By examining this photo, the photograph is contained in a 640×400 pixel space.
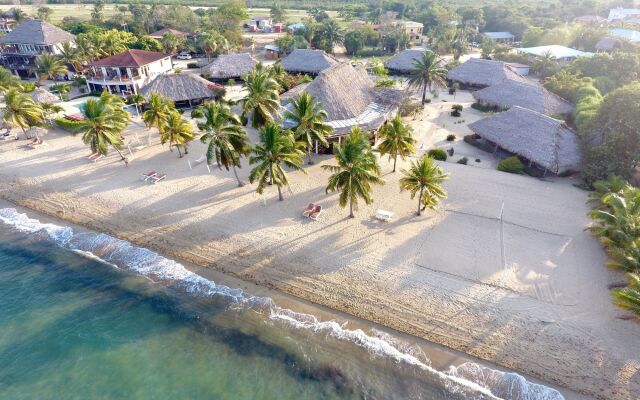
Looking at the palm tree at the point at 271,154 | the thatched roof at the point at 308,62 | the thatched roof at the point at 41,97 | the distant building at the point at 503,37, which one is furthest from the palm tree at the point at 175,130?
the distant building at the point at 503,37

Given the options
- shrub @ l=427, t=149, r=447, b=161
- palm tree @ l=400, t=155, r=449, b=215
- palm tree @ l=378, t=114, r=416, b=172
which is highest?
palm tree @ l=378, t=114, r=416, b=172

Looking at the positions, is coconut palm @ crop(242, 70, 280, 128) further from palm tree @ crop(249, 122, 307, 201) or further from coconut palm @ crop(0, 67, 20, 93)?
coconut palm @ crop(0, 67, 20, 93)

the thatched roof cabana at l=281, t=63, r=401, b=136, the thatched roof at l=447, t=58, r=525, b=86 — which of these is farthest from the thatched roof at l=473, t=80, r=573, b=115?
the thatched roof cabana at l=281, t=63, r=401, b=136

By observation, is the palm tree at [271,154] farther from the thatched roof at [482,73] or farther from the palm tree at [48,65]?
the palm tree at [48,65]

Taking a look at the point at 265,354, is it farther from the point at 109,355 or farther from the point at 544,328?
the point at 544,328

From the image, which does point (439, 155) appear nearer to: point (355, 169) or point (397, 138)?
point (397, 138)

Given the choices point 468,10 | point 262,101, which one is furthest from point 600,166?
point 468,10
